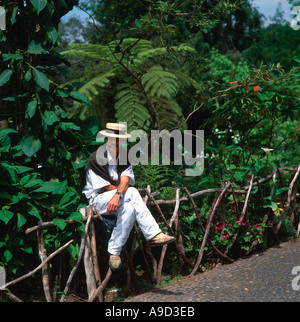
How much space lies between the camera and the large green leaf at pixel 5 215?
3.54m

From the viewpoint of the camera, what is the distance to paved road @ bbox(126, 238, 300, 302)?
13.1ft

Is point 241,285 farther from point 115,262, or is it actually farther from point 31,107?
point 31,107

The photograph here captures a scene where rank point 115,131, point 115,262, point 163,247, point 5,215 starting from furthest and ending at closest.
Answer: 1. point 163,247
2. point 115,131
3. point 115,262
4. point 5,215

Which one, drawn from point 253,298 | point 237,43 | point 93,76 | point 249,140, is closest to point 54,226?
point 253,298

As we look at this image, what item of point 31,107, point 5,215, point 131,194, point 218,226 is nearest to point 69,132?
point 31,107

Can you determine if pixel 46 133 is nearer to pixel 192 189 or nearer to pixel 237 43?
pixel 192 189

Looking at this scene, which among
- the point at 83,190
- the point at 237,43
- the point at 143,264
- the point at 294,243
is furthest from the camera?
the point at 237,43

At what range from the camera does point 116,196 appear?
160 inches

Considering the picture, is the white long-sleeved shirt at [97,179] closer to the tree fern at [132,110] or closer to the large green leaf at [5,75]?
the large green leaf at [5,75]

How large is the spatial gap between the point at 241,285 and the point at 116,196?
143cm

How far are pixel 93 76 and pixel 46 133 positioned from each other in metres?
6.84

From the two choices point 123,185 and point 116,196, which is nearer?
point 116,196

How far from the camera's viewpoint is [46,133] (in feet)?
13.3

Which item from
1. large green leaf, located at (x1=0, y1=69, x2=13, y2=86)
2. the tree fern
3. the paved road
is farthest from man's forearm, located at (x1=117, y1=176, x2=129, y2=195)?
the tree fern
